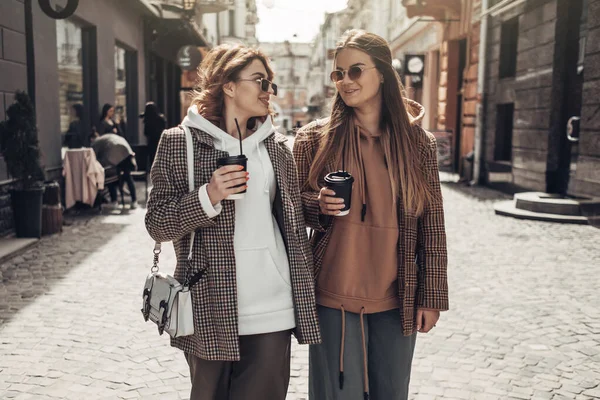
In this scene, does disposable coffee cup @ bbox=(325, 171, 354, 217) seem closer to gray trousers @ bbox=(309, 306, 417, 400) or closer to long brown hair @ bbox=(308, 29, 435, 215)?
long brown hair @ bbox=(308, 29, 435, 215)

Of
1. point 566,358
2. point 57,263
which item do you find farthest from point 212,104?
point 57,263

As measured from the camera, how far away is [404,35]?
1013 inches

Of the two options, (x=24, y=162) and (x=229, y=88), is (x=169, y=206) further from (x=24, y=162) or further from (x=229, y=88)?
(x=24, y=162)

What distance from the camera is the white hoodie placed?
2363 mm

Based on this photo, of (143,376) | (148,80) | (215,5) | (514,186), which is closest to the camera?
(143,376)

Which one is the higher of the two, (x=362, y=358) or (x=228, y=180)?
(x=228, y=180)

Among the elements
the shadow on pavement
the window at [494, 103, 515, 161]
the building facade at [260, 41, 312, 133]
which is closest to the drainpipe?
the window at [494, 103, 515, 161]

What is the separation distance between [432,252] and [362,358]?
49 cm

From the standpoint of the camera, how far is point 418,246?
258 cm

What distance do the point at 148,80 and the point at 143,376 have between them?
16401mm

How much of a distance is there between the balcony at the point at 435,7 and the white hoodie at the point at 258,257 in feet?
57.0

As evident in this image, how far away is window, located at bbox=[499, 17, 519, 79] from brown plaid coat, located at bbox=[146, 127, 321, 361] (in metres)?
13.5

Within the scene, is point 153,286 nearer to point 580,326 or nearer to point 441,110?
point 580,326

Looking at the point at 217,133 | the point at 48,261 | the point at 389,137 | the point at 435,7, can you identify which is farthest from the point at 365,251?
the point at 435,7
